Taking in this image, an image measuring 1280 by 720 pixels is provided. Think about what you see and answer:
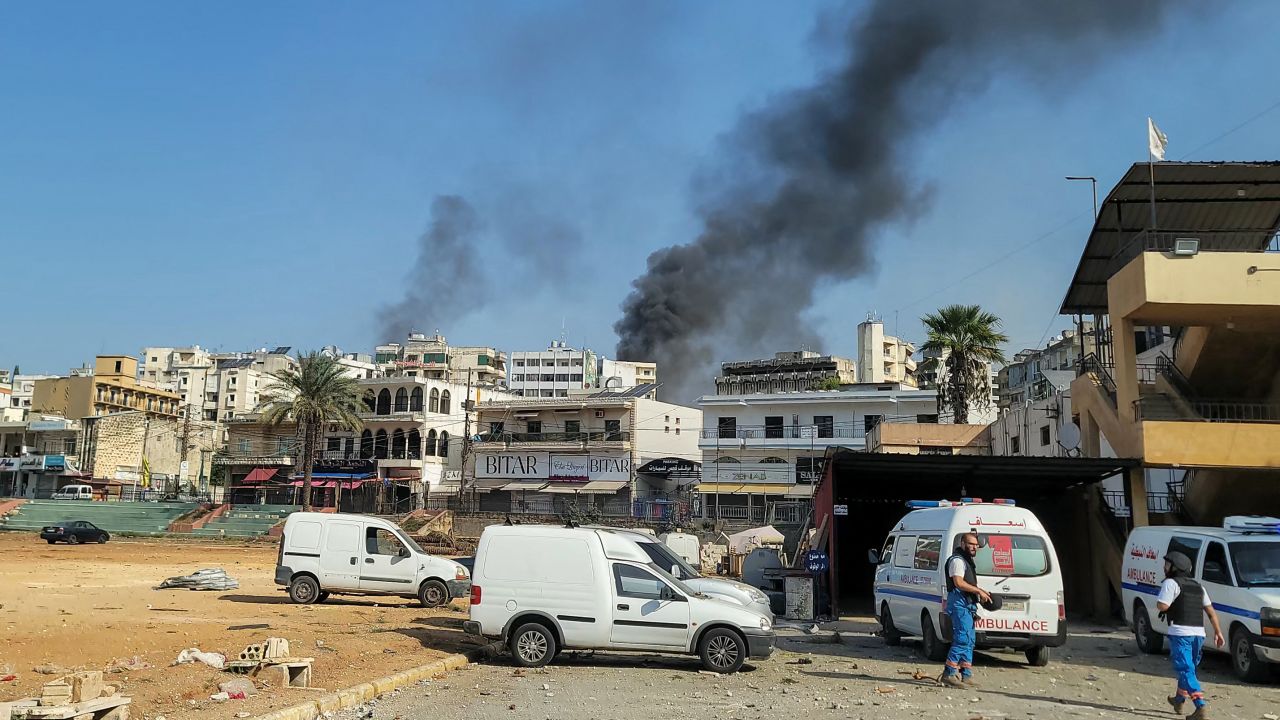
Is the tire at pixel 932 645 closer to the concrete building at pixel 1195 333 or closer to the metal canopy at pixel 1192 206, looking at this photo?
the concrete building at pixel 1195 333

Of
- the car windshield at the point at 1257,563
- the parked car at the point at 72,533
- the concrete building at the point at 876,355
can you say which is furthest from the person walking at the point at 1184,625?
the concrete building at the point at 876,355

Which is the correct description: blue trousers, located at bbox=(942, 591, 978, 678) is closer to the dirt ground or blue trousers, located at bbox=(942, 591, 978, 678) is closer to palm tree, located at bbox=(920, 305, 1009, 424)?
the dirt ground

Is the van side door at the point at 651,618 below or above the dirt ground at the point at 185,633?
above

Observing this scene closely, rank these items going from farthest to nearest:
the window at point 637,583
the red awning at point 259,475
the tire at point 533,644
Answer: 1. the red awning at point 259,475
2. the tire at point 533,644
3. the window at point 637,583

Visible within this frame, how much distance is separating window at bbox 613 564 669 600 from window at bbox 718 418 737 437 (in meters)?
42.9

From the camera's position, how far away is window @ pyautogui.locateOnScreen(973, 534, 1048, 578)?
13.3 metres

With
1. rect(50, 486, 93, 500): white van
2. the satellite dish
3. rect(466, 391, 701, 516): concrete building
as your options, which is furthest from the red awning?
the satellite dish

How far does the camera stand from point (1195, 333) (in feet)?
71.1

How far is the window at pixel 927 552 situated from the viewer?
13.9 metres

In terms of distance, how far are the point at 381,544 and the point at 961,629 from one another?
1328 cm

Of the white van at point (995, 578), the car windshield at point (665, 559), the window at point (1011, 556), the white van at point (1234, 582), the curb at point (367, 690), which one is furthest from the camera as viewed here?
the car windshield at point (665, 559)

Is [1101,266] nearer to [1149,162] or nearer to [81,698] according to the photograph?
[1149,162]

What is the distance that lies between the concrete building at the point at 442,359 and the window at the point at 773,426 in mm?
70409

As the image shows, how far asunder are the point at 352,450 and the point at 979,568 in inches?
2438
